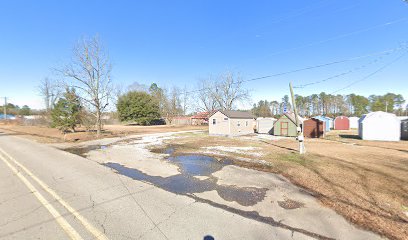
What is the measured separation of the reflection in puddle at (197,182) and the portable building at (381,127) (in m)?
18.9

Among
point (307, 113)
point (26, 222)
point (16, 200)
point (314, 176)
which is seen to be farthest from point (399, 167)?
point (307, 113)

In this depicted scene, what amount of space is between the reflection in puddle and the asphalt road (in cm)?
53

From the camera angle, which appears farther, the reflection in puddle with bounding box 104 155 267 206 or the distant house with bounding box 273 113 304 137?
the distant house with bounding box 273 113 304 137

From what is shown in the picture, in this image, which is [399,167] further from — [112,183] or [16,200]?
[16,200]

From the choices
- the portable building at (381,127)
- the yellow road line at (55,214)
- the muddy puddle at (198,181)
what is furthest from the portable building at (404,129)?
the yellow road line at (55,214)

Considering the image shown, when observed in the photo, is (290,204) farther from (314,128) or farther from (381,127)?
(381,127)

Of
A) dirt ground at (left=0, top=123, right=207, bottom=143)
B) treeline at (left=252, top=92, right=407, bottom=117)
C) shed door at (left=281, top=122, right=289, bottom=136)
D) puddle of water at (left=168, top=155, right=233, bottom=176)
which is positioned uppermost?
treeline at (left=252, top=92, right=407, bottom=117)

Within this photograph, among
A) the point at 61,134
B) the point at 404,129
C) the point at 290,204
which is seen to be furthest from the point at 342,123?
the point at 61,134

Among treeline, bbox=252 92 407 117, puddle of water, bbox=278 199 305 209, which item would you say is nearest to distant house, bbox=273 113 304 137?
puddle of water, bbox=278 199 305 209

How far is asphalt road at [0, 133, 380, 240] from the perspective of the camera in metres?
3.64

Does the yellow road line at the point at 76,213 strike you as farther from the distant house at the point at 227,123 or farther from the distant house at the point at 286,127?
the distant house at the point at 286,127

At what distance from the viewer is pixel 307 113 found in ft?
298

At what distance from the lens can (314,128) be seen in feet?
75.0

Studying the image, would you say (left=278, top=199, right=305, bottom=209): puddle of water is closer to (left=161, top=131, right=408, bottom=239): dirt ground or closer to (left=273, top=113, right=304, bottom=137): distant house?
(left=161, top=131, right=408, bottom=239): dirt ground
